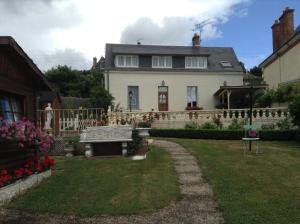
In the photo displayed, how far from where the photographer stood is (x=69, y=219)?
6227 millimetres

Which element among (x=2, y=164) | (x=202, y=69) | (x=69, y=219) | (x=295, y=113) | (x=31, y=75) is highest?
(x=202, y=69)

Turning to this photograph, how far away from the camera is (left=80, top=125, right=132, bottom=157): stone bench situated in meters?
12.6

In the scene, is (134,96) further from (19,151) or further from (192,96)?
(19,151)

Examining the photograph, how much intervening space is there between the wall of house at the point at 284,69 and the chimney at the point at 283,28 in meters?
1.58

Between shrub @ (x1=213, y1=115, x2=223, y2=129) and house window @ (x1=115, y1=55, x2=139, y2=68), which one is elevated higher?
house window @ (x1=115, y1=55, x2=139, y2=68)

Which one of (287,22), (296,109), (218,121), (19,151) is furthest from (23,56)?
(287,22)

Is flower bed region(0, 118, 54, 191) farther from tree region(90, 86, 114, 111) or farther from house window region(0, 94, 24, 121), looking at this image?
tree region(90, 86, 114, 111)

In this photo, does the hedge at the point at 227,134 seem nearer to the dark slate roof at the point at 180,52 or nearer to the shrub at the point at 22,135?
the shrub at the point at 22,135

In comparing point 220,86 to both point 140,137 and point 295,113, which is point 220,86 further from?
point 140,137

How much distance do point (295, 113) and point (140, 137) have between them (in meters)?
7.09

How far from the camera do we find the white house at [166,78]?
32094 millimetres

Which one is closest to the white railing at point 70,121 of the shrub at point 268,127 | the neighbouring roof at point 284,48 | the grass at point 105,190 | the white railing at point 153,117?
the white railing at point 153,117

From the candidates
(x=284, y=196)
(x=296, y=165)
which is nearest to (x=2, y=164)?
(x=284, y=196)

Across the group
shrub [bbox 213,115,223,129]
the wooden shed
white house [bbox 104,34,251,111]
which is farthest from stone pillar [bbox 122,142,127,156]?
white house [bbox 104,34,251,111]
